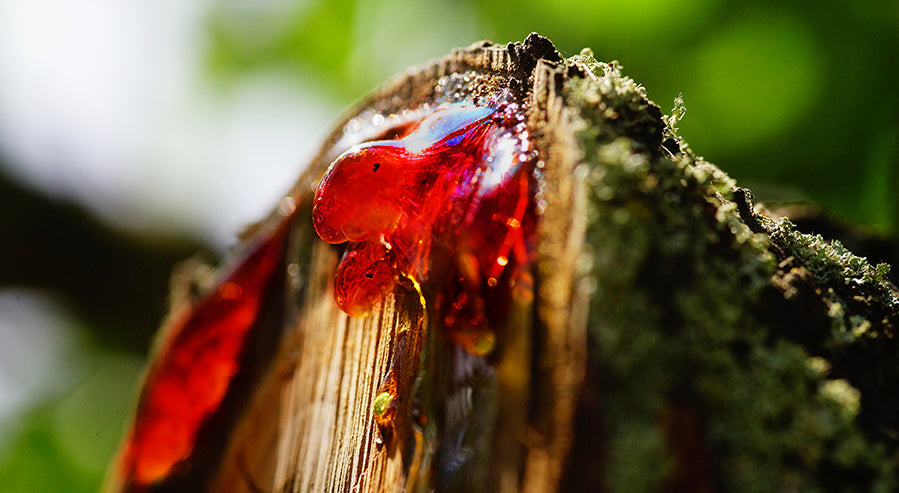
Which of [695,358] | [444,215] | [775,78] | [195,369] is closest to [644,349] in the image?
[695,358]

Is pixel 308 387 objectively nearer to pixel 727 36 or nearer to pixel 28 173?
pixel 727 36

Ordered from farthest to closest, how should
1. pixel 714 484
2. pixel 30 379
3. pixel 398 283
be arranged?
pixel 30 379 → pixel 398 283 → pixel 714 484

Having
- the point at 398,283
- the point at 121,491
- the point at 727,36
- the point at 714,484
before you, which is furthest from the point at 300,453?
the point at 727,36

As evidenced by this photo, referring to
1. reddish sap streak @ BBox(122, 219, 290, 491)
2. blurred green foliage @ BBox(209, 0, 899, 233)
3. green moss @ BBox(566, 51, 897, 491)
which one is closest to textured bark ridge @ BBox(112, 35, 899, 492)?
green moss @ BBox(566, 51, 897, 491)

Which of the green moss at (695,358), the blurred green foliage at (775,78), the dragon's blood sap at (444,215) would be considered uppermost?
the blurred green foliage at (775,78)

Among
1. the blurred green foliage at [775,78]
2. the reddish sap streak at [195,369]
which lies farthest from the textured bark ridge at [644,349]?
the blurred green foliage at [775,78]

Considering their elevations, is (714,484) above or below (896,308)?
below

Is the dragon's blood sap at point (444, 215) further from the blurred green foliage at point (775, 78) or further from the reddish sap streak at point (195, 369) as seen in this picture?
the blurred green foliage at point (775, 78)
